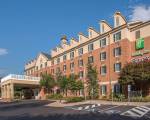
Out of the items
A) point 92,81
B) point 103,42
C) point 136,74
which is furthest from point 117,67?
point 136,74

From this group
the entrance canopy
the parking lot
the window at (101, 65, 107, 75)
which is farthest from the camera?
the entrance canopy

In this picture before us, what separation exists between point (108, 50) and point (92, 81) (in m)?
6.16

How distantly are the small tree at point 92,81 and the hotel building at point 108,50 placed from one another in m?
2.02

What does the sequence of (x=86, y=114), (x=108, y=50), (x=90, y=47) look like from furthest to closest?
(x=90, y=47) < (x=108, y=50) < (x=86, y=114)

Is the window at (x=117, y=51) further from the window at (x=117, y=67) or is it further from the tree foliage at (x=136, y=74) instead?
the tree foliage at (x=136, y=74)

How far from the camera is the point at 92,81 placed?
52344mm

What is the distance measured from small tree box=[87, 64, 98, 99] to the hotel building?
2.02m

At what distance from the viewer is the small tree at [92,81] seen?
5241cm

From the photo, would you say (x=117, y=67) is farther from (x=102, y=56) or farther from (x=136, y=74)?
(x=136, y=74)

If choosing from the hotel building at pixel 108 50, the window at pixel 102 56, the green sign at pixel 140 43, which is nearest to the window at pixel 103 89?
the hotel building at pixel 108 50

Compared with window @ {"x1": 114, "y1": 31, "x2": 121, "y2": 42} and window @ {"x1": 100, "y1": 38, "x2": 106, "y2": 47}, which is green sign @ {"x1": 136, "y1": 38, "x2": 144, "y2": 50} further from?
window @ {"x1": 100, "y1": 38, "x2": 106, "y2": 47}

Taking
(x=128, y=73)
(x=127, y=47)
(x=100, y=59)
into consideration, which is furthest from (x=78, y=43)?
(x=128, y=73)

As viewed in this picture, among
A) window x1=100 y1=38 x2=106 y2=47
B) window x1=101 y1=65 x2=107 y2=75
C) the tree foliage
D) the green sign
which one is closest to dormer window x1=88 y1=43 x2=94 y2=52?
window x1=100 y1=38 x2=106 y2=47

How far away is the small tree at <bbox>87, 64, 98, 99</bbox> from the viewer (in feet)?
172
